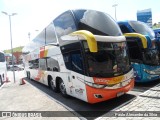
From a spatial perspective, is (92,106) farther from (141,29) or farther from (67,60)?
(141,29)

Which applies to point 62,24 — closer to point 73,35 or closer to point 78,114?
point 73,35

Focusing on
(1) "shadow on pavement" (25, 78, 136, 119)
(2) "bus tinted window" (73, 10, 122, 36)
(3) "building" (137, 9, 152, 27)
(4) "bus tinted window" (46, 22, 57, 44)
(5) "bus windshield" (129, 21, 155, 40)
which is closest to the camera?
(1) "shadow on pavement" (25, 78, 136, 119)

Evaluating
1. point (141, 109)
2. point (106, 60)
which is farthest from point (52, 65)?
point (141, 109)

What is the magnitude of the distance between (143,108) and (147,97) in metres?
1.44

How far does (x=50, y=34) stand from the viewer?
10.9m

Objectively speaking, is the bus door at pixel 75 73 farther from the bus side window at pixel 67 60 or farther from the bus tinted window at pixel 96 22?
the bus tinted window at pixel 96 22

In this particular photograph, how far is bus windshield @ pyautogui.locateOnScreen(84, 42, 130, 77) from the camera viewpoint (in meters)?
7.21

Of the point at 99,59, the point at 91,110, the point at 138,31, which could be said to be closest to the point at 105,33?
the point at 99,59

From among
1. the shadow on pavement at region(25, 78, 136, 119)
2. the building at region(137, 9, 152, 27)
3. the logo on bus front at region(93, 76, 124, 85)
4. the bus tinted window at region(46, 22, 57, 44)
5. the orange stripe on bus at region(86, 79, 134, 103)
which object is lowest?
the shadow on pavement at region(25, 78, 136, 119)

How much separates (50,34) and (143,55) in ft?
16.4

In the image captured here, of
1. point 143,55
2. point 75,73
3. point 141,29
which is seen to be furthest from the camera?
point 141,29

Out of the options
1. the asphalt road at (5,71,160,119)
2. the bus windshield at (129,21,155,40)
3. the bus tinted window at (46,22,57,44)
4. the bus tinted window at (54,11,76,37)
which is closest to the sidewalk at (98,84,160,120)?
the asphalt road at (5,71,160,119)

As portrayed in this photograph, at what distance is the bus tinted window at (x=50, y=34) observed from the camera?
10.2 m

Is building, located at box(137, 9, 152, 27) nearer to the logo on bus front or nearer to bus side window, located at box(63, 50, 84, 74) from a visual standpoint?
bus side window, located at box(63, 50, 84, 74)
